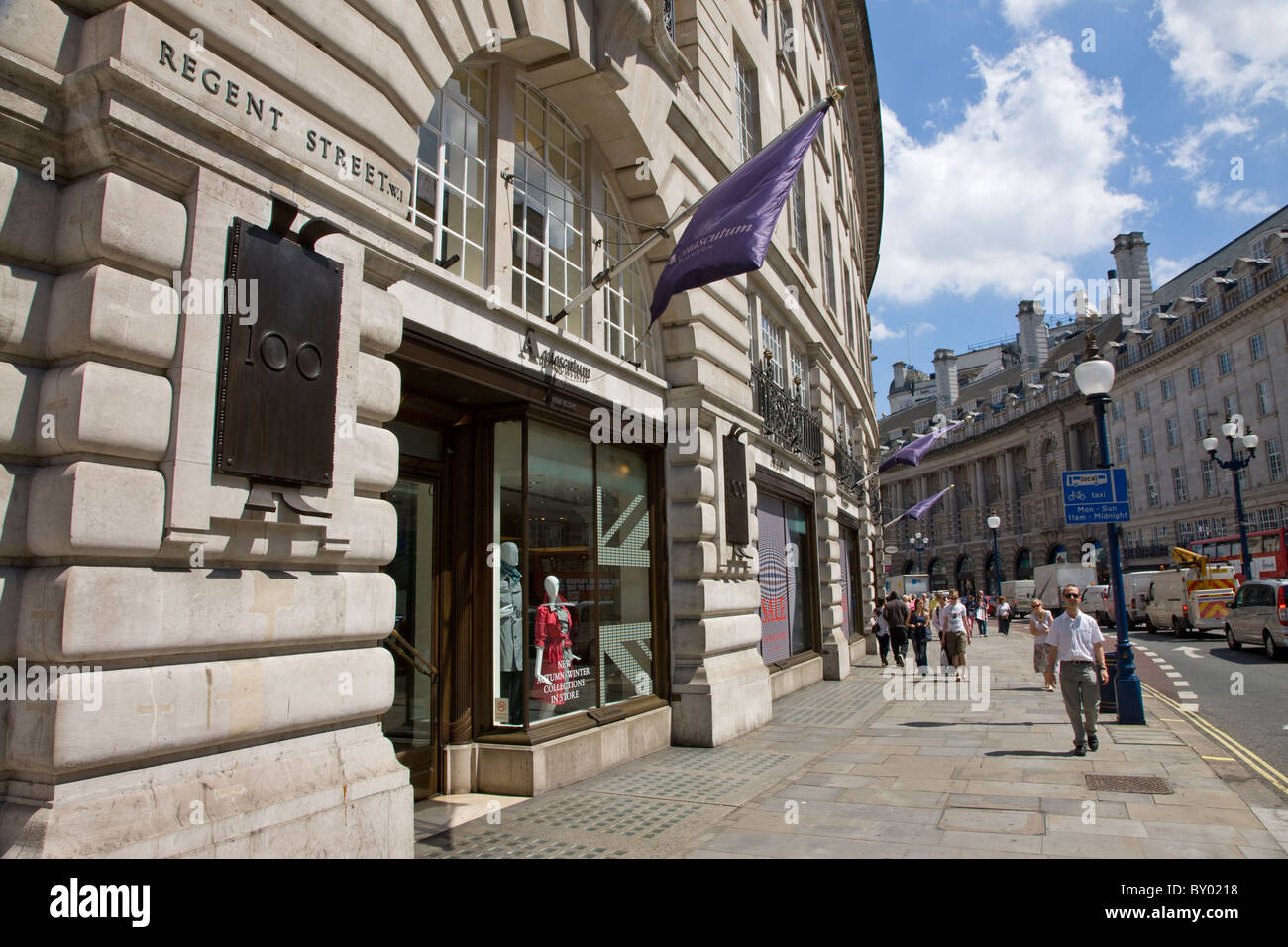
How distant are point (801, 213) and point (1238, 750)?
14349 millimetres

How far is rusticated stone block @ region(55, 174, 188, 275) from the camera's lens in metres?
4.15

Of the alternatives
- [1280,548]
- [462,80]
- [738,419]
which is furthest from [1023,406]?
[462,80]

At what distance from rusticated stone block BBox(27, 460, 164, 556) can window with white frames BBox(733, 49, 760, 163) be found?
44.5 feet

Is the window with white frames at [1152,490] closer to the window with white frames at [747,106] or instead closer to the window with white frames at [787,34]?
the window with white frames at [787,34]

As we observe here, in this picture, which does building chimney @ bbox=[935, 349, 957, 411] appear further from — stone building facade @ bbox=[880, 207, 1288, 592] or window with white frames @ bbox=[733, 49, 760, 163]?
window with white frames @ bbox=[733, 49, 760, 163]

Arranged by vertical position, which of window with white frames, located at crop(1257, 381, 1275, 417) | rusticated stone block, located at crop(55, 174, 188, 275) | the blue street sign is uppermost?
window with white frames, located at crop(1257, 381, 1275, 417)

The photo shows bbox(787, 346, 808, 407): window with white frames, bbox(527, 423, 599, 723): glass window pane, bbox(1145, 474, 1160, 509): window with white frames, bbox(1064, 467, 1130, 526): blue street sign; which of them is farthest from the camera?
bbox(1145, 474, 1160, 509): window with white frames

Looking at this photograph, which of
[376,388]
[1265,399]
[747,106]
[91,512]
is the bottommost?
[91,512]

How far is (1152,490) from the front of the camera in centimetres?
6894

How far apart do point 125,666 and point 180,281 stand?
201cm

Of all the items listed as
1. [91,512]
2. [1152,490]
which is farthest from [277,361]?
[1152,490]

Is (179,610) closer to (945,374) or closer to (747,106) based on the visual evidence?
(747,106)

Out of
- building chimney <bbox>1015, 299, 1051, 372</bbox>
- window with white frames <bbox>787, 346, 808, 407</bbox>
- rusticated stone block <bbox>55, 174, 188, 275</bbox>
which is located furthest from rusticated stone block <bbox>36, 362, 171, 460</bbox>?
building chimney <bbox>1015, 299, 1051, 372</bbox>
